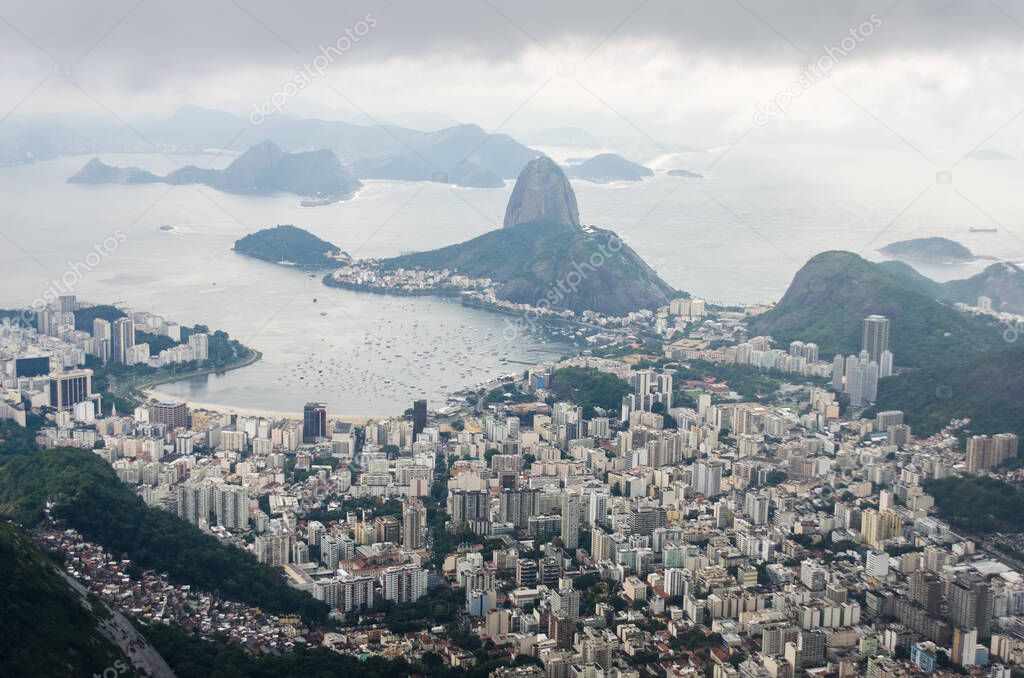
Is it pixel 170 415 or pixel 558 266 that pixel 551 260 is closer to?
pixel 558 266

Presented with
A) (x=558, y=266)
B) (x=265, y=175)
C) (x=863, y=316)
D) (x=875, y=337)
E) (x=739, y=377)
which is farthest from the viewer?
(x=265, y=175)

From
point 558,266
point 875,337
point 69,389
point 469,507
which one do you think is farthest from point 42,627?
point 558,266

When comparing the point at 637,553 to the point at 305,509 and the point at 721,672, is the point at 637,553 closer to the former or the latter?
the point at 721,672

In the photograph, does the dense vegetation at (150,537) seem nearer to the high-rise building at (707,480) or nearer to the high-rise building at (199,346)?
the high-rise building at (707,480)

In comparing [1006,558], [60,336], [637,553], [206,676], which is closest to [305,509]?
[637,553]

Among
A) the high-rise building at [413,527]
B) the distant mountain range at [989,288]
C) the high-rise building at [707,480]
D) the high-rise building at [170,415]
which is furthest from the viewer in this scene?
the distant mountain range at [989,288]

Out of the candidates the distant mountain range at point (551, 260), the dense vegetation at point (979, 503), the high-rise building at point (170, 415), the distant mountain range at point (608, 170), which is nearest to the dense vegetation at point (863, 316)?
the distant mountain range at point (551, 260)
